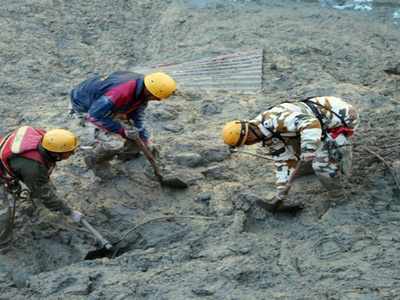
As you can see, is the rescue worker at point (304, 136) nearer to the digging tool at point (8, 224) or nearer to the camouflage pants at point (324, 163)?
the camouflage pants at point (324, 163)

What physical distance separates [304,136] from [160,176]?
1.64 meters

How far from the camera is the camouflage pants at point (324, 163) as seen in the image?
6.36 meters

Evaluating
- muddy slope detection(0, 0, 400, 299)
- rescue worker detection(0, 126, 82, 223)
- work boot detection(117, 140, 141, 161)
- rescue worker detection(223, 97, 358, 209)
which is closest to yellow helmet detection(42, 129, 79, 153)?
rescue worker detection(0, 126, 82, 223)

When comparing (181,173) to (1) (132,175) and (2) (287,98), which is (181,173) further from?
(2) (287,98)

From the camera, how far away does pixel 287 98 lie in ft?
27.8

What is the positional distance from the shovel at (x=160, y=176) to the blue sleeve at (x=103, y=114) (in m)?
0.38

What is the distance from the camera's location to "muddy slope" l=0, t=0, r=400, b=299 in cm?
546

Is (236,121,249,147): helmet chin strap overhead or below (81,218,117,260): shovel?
overhead

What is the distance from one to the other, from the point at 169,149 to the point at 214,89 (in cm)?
145

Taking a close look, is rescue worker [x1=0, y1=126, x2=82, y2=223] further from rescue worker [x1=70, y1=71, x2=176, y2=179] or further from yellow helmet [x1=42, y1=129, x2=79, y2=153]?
rescue worker [x1=70, y1=71, x2=176, y2=179]

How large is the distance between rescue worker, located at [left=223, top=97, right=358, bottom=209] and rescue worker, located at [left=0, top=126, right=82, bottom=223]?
1411 millimetres

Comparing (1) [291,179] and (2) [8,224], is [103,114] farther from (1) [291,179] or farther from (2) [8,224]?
(1) [291,179]

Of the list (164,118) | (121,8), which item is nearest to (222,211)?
(164,118)

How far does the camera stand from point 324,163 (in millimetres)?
6363
